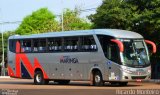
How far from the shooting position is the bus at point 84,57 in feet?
89.6

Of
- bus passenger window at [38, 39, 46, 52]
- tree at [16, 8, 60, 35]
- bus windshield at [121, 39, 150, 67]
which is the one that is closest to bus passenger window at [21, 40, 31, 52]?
bus passenger window at [38, 39, 46, 52]

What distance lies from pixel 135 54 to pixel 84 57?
319cm

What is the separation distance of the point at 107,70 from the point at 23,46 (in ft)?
26.2

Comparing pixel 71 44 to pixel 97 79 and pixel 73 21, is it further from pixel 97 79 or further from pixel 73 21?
pixel 73 21

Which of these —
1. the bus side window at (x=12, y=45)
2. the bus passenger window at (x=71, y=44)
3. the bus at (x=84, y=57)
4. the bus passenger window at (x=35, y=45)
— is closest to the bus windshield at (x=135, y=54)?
the bus at (x=84, y=57)

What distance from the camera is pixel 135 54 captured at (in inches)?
1080

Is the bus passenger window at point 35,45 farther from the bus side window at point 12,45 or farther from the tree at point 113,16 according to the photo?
the tree at point 113,16

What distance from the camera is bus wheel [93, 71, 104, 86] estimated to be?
2811 centimetres

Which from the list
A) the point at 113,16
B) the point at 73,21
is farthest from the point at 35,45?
the point at 73,21

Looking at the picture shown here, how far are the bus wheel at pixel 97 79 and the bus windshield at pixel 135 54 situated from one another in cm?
192

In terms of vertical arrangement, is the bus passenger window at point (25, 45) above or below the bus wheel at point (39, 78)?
above

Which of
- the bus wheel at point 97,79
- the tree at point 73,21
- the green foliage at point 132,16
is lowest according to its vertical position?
the bus wheel at point 97,79

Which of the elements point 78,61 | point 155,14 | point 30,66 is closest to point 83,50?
point 78,61

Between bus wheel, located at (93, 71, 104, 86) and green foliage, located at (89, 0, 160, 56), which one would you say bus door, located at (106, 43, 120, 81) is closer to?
bus wheel, located at (93, 71, 104, 86)
